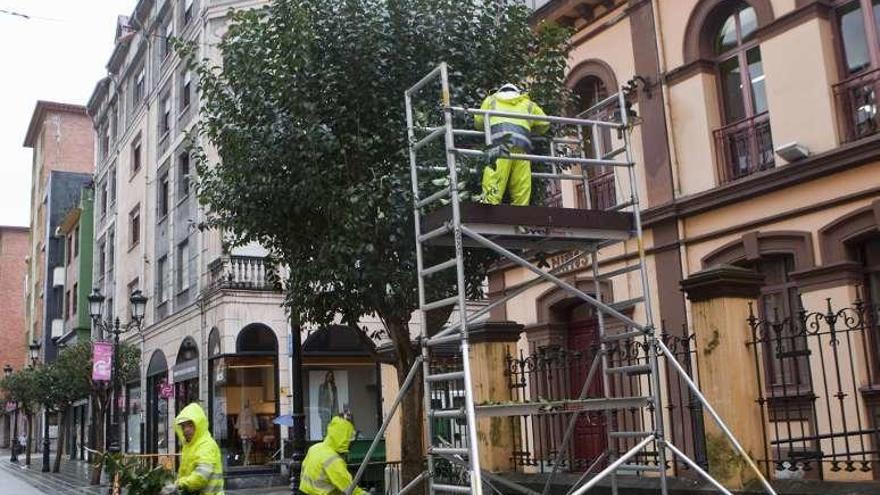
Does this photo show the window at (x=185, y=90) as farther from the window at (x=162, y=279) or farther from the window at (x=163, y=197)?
the window at (x=162, y=279)

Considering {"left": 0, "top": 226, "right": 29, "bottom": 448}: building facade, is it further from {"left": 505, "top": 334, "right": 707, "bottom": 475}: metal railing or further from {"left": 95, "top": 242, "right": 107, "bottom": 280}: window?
{"left": 505, "top": 334, "right": 707, "bottom": 475}: metal railing

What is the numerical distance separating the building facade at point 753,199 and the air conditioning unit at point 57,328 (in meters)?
42.7

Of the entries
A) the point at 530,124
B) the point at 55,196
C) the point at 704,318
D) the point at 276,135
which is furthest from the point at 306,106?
the point at 55,196

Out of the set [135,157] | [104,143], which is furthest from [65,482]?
[104,143]

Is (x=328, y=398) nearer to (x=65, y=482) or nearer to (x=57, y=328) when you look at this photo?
(x=65, y=482)

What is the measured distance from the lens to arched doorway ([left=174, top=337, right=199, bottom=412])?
25875mm

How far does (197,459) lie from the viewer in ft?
24.2

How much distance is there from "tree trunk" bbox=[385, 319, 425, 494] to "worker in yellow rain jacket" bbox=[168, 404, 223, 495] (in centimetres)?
218

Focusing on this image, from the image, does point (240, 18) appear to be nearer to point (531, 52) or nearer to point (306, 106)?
point (306, 106)

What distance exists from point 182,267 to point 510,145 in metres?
23.3

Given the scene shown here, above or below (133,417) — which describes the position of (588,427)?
below

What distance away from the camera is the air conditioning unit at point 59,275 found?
1979 inches

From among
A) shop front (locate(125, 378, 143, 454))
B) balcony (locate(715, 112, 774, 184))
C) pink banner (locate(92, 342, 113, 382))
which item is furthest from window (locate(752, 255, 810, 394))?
shop front (locate(125, 378, 143, 454))

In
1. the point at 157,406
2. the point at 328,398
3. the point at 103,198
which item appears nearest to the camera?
the point at 328,398
